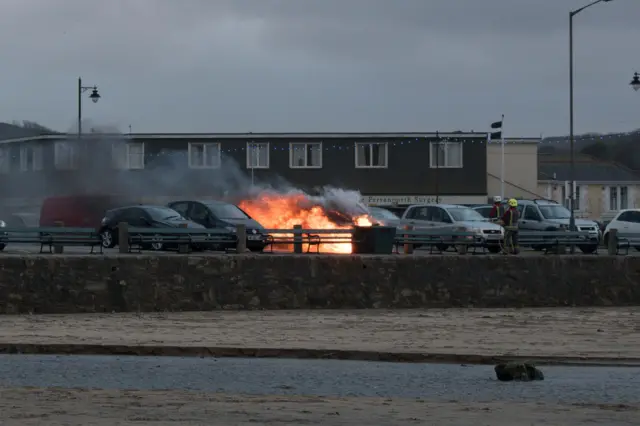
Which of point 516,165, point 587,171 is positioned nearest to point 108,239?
point 516,165

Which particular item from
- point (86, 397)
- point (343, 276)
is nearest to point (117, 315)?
point (343, 276)

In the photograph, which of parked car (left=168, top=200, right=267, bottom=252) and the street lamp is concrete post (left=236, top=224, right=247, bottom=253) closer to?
parked car (left=168, top=200, right=267, bottom=252)

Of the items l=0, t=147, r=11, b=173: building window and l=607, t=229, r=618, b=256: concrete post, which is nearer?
l=607, t=229, r=618, b=256: concrete post

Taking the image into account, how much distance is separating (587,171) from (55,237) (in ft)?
230

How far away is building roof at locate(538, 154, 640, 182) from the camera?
9744 centimetres

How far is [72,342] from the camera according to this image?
63.0ft

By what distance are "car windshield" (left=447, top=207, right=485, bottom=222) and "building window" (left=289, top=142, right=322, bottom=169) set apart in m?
28.9

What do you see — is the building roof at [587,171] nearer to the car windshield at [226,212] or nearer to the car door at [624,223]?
the car door at [624,223]

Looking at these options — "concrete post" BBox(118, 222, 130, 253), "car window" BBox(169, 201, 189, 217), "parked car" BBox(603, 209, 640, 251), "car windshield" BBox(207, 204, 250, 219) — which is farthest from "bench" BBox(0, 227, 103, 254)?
"parked car" BBox(603, 209, 640, 251)

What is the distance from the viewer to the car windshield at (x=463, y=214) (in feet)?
137

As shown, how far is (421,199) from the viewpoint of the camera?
238 feet

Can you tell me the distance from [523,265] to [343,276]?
4285 millimetres

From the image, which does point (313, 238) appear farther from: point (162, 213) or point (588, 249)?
point (588, 249)

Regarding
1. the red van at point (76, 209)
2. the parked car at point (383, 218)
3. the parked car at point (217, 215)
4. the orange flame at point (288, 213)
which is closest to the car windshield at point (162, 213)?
the parked car at point (217, 215)
